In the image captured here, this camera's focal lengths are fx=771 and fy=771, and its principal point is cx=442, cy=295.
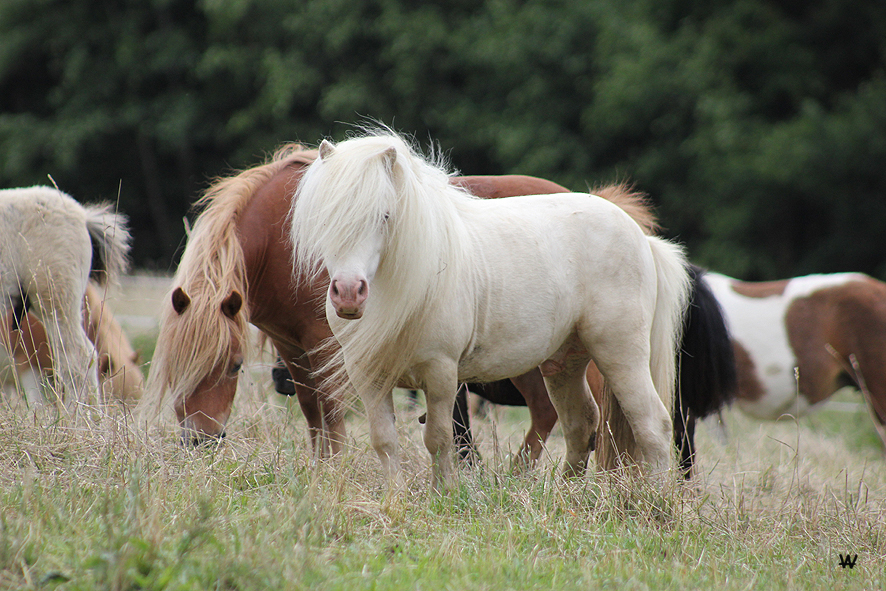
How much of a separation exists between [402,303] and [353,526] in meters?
0.86

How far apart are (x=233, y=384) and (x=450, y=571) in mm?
1543

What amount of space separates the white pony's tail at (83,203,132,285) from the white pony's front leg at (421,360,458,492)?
257 centimetres

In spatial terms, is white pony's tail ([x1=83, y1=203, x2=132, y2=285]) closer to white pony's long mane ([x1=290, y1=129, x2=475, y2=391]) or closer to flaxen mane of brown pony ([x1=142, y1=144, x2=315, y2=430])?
flaxen mane of brown pony ([x1=142, y1=144, x2=315, y2=430])

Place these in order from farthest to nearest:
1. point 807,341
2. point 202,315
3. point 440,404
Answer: point 807,341
point 202,315
point 440,404

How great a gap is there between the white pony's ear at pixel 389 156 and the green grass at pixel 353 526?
4.11 ft

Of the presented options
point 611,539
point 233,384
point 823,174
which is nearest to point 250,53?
point 823,174

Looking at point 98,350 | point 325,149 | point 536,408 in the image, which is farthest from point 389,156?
point 98,350

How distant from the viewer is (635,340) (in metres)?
3.50

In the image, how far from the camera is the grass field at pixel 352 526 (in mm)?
2373

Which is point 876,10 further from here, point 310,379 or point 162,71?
point 162,71

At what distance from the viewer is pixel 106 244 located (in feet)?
15.9

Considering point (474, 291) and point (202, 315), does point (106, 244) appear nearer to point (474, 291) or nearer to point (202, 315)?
point (202, 315)

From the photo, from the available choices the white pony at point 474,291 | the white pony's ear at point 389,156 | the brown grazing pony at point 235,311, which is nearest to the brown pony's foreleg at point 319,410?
the brown grazing pony at point 235,311

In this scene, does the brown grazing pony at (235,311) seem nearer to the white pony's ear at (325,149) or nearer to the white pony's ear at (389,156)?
the white pony's ear at (325,149)
